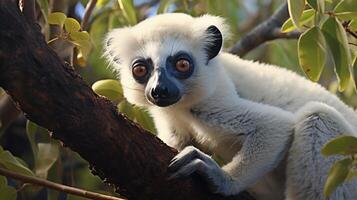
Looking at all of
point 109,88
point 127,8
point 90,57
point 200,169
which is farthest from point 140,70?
point 90,57

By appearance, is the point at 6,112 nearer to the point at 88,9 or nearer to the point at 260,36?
the point at 88,9

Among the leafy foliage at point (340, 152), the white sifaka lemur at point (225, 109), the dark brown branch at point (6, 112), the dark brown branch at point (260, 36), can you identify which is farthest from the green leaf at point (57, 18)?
the dark brown branch at point (260, 36)

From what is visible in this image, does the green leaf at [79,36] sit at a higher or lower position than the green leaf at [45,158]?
higher

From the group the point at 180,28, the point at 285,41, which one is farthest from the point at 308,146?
the point at 285,41

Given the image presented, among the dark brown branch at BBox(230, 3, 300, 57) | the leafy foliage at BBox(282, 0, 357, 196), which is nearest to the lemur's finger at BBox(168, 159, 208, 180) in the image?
the leafy foliage at BBox(282, 0, 357, 196)

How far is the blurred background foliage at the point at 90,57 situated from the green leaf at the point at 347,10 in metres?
1.36

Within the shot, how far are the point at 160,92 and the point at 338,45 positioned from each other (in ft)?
4.19

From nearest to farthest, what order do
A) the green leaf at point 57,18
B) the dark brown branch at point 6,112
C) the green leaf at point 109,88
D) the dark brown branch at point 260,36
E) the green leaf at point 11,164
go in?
1. the green leaf at point 11,164
2. the green leaf at point 57,18
3. the green leaf at point 109,88
4. the dark brown branch at point 6,112
5. the dark brown branch at point 260,36

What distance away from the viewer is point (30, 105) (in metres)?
3.05

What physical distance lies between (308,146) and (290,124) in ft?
0.72

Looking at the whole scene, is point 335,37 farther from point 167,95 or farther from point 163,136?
point 163,136

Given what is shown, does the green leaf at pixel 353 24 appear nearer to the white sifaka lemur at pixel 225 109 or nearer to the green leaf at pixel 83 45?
the white sifaka lemur at pixel 225 109

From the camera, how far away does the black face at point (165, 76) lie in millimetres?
4113

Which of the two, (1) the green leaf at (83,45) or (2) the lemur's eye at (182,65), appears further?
(2) the lemur's eye at (182,65)
